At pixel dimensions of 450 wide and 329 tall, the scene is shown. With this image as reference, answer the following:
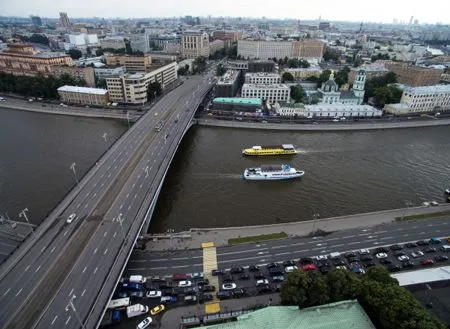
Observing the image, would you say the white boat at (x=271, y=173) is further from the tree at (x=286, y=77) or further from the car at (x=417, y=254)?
the tree at (x=286, y=77)

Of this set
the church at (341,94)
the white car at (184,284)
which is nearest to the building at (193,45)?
the church at (341,94)

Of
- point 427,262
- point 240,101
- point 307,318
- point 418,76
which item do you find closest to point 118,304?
point 307,318

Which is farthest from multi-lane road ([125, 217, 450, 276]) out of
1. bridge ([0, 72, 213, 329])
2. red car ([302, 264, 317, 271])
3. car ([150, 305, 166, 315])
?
car ([150, 305, 166, 315])

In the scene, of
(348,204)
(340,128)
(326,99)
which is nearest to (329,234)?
(348,204)

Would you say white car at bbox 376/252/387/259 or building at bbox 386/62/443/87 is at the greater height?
building at bbox 386/62/443/87

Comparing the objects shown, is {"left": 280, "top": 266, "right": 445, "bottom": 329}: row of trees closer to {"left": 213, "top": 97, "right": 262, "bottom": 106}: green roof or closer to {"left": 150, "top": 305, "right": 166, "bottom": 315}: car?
{"left": 150, "top": 305, "right": 166, "bottom": 315}: car

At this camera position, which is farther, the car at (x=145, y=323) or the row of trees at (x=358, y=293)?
the car at (x=145, y=323)
